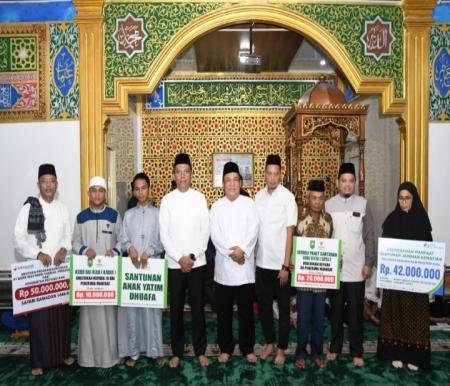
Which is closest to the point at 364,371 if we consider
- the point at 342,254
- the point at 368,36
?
the point at 342,254

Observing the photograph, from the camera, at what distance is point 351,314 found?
10.6 ft

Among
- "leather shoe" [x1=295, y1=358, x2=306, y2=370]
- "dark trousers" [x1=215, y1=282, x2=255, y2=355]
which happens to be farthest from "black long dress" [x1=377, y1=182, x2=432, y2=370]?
"dark trousers" [x1=215, y1=282, x2=255, y2=355]

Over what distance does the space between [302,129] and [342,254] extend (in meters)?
1.92

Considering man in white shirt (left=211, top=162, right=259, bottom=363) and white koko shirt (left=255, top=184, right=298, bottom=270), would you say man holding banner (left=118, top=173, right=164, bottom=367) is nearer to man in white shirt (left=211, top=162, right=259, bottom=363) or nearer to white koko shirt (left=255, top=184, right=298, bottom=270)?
man in white shirt (left=211, top=162, right=259, bottom=363)

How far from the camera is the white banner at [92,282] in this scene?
3.07 meters

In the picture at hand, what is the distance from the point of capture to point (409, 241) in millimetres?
3090

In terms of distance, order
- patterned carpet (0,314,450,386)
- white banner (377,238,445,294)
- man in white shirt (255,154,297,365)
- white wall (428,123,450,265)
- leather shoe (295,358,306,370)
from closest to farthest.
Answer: patterned carpet (0,314,450,386), white banner (377,238,445,294), leather shoe (295,358,306,370), man in white shirt (255,154,297,365), white wall (428,123,450,265)

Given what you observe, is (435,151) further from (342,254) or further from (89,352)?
(89,352)

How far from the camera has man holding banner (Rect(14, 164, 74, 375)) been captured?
10.1 feet

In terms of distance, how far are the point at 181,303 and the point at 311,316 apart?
40.9 inches

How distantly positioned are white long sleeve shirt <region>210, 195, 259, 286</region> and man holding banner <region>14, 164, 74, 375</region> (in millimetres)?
1219

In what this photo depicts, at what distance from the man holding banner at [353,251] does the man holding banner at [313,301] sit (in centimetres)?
13

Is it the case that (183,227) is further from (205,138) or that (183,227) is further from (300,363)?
(205,138)

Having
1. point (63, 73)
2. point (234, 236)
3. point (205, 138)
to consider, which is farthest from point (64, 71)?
point (205, 138)
